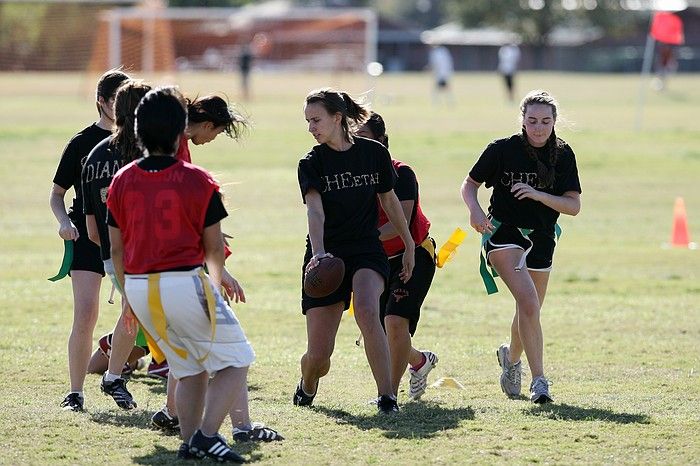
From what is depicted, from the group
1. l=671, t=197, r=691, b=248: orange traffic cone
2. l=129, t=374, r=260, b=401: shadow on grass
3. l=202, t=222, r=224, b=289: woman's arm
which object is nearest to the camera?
l=202, t=222, r=224, b=289: woman's arm

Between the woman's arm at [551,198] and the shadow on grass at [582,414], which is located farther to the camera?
the woman's arm at [551,198]

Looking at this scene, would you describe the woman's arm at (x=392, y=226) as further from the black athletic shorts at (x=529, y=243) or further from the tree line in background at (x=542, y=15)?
the tree line in background at (x=542, y=15)

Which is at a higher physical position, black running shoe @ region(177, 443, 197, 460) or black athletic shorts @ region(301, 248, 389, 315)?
black athletic shorts @ region(301, 248, 389, 315)

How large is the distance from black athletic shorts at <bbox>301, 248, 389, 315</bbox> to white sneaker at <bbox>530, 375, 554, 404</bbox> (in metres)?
1.20

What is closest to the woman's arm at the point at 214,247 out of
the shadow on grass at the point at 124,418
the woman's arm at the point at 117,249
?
the woman's arm at the point at 117,249

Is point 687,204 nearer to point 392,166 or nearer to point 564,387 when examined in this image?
point 564,387

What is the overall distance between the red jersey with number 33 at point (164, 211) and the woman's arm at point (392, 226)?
2.14 meters

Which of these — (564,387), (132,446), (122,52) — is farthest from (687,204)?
(122,52)

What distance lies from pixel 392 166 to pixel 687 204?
45.8 ft

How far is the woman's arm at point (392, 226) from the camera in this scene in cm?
754

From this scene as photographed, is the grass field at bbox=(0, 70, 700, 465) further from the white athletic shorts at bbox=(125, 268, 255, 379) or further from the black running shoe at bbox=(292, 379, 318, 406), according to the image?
the white athletic shorts at bbox=(125, 268, 255, 379)

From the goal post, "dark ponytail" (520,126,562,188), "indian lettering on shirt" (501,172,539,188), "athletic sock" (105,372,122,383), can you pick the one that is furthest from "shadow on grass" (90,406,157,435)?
the goal post

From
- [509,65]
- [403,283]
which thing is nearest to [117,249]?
[403,283]

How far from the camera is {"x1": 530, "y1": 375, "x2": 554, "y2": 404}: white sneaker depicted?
24.6ft
